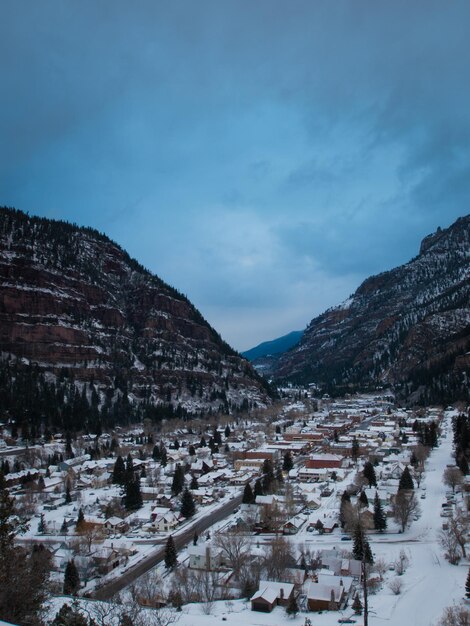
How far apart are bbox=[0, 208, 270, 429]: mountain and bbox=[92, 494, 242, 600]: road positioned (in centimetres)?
5982

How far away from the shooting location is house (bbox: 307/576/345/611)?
94.7 ft

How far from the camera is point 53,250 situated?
167750mm

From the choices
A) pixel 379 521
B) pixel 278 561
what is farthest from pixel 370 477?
pixel 278 561

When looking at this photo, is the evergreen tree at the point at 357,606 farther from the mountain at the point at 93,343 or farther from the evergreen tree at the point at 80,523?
the mountain at the point at 93,343

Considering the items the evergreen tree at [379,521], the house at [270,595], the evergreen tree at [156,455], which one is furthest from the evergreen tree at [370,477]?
the evergreen tree at [156,455]

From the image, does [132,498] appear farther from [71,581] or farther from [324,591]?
[324,591]

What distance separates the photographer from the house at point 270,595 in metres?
28.9

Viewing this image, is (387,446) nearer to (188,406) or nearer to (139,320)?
(188,406)

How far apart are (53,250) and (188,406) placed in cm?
6915

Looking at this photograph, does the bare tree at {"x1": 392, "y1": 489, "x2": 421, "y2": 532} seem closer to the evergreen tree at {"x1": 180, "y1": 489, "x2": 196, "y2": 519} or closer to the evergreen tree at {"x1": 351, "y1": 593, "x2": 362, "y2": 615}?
the evergreen tree at {"x1": 351, "y1": 593, "x2": 362, "y2": 615}

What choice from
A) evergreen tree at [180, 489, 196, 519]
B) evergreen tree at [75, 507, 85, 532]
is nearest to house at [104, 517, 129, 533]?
evergreen tree at [75, 507, 85, 532]

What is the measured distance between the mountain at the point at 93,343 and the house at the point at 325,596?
83799 mm

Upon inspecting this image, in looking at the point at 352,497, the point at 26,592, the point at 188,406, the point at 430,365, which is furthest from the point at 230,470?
the point at 430,365

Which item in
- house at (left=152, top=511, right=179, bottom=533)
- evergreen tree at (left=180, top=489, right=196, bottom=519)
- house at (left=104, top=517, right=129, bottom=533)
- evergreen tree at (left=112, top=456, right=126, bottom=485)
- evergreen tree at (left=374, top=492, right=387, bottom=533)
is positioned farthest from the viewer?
evergreen tree at (left=112, top=456, right=126, bottom=485)
